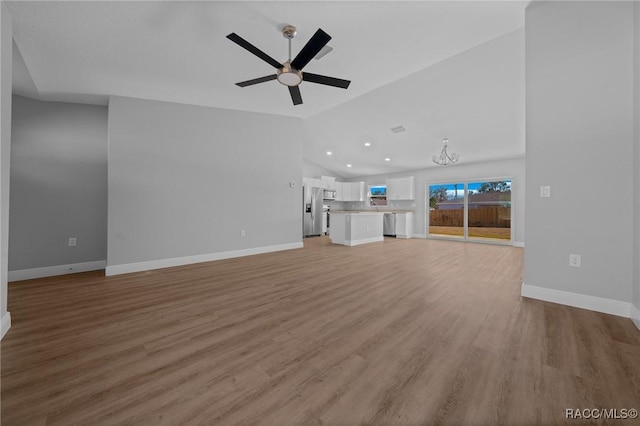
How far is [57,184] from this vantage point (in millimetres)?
3693

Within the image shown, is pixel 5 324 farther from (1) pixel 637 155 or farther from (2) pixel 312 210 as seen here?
(2) pixel 312 210

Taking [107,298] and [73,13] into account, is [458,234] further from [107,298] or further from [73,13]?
[73,13]

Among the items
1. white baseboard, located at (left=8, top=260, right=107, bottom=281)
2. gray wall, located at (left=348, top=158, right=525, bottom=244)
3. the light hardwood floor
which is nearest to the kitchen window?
gray wall, located at (left=348, top=158, right=525, bottom=244)

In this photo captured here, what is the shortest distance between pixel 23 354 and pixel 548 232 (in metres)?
4.37

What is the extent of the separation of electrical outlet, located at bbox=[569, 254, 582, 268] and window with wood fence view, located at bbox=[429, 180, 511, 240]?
5127 mm

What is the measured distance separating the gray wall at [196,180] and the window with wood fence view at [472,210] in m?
4.96

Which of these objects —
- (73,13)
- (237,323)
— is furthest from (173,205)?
(237,323)

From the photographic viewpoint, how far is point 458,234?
752 centimetres

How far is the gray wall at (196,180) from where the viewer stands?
3.65m

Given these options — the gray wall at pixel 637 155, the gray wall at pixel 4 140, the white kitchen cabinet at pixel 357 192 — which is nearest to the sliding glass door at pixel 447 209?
the white kitchen cabinet at pixel 357 192

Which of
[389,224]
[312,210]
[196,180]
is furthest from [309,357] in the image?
[389,224]

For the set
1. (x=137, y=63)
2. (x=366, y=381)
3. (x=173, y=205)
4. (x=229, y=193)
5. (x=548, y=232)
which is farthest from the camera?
(x=229, y=193)

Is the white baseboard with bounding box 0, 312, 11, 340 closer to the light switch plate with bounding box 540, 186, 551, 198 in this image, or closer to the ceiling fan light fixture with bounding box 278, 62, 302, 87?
the ceiling fan light fixture with bounding box 278, 62, 302, 87

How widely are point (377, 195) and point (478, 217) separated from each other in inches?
135
